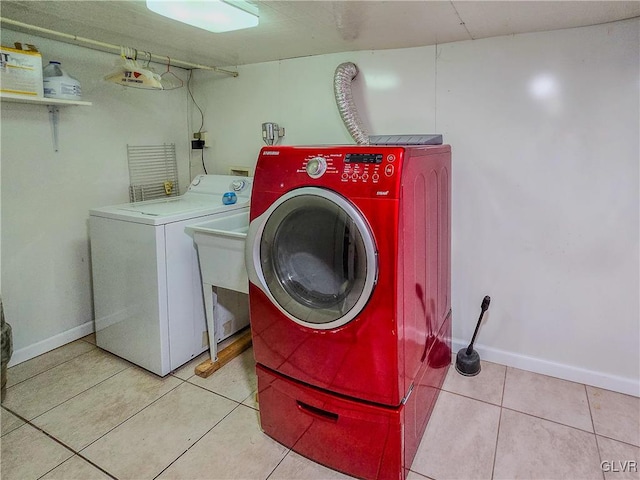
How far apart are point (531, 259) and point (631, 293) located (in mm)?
461

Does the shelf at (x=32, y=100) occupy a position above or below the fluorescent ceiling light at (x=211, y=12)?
below

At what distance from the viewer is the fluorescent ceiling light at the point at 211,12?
4.99ft

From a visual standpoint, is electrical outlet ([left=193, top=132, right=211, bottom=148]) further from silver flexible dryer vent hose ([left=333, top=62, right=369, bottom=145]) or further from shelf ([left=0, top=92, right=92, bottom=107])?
silver flexible dryer vent hose ([left=333, top=62, right=369, bottom=145])

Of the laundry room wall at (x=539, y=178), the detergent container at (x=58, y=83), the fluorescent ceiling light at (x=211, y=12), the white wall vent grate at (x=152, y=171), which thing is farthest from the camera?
the white wall vent grate at (x=152, y=171)

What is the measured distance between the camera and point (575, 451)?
5.41 ft

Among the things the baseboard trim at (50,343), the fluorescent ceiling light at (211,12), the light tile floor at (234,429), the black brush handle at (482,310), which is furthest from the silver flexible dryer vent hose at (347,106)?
the baseboard trim at (50,343)

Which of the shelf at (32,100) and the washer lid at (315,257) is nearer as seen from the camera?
the washer lid at (315,257)

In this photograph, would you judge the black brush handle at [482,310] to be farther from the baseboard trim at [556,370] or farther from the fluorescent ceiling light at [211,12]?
the fluorescent ceiling light at [211,12]

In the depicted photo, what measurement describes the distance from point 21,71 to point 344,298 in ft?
6.40

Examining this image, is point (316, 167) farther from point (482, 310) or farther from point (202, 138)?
point (202, 138)

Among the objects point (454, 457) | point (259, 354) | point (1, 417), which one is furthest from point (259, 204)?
point (1, 417)

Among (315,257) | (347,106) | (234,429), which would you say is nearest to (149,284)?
(234,429)

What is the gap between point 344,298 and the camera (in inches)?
55.9

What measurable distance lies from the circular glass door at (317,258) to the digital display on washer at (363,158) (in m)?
0.14
